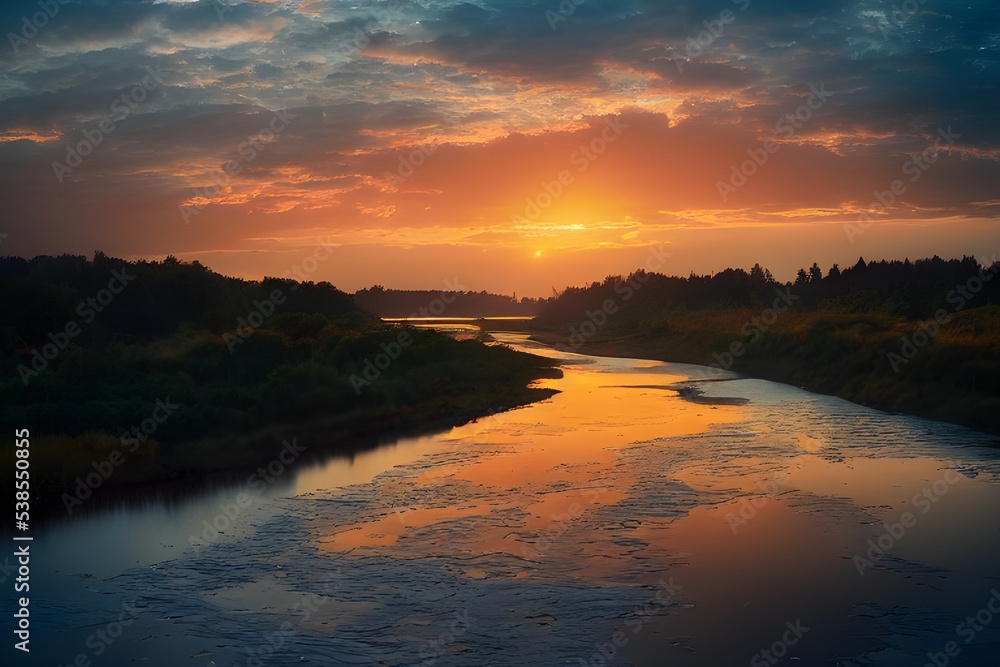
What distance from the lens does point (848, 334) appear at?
Answer: 135 ft

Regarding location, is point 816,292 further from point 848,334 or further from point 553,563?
point 553,563

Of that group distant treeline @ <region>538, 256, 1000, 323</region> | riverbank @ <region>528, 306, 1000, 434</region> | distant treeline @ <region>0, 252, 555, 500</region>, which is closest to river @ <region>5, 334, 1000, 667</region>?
distant treeline @ <region>0, 252, 555, 500</region>

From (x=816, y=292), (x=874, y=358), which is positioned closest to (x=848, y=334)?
(x=874, y=358)

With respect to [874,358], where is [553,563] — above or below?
below

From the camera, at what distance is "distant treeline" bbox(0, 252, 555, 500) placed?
840 inches

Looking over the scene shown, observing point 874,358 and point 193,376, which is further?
point 874,358

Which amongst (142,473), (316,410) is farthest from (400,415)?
(142,473)

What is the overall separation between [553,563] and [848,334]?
31.9 metres

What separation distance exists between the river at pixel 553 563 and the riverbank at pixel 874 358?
5199 millimetres

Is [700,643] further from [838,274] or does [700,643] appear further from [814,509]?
[838,274]

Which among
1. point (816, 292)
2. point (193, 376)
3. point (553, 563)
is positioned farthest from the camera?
point (816, 292)

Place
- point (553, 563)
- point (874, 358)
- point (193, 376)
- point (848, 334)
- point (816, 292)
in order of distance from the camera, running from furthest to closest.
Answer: point (816, 292) → point (848, 334) → point (874, 358) → point (193, 376) → point (553, 563)

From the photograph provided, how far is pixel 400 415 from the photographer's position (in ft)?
101

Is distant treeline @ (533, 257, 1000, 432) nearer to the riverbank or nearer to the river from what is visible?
the riverbank
